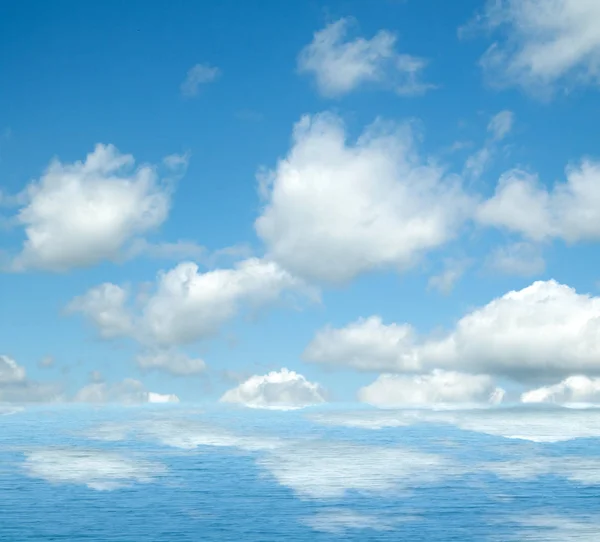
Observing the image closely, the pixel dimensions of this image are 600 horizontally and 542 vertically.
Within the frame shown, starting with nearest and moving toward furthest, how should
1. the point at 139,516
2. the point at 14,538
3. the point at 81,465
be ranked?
the point at 14,538
the point at 139,516
the point at 81,465

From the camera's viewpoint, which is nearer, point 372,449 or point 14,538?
point 14,538

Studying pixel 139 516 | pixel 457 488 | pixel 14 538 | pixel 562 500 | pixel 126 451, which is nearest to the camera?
pixel 14 538

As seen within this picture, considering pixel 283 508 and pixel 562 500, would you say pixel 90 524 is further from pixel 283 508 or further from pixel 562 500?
pixel 562 500

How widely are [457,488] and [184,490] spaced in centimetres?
6091

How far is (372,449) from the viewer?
7830 inches

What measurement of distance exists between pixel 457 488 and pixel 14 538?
90.6 m

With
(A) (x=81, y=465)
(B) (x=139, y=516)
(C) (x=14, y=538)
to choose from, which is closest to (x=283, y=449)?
(A) (x=81, y=465)

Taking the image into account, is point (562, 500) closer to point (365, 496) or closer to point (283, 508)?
point (365, 496)

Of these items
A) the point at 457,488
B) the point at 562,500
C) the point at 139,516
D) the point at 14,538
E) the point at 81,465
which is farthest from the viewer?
the point at 81,465

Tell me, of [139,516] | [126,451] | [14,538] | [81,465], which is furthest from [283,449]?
[14,538]

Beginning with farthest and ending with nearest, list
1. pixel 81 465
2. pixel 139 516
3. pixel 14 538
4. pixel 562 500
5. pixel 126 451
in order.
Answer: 1. pixel 126 451
2. pixel 81 465
3. pixel 562 500
4. pixel 139 516
5. pixel 14 538

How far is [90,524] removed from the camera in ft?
382

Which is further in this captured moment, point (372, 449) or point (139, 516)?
point (372, 449)

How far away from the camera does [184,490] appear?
481 ft
